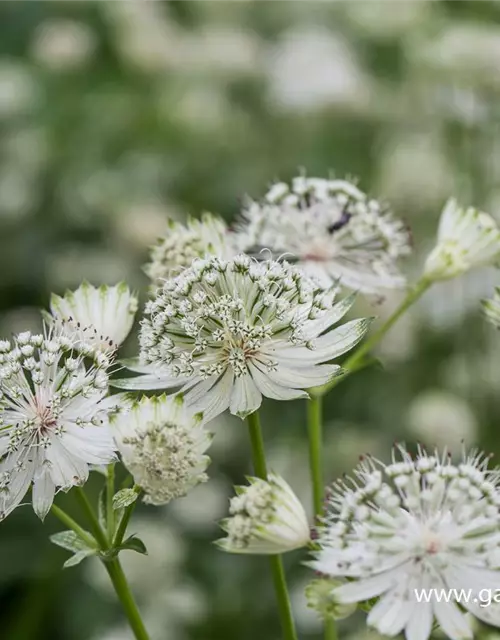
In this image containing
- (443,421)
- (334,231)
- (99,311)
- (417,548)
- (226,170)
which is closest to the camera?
(417,548)

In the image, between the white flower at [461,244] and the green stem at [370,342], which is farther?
the white flower at [461,244]

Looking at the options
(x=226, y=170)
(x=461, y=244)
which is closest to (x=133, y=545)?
(x=461, y=244)

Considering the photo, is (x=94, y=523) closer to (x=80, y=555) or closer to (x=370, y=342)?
(x=80, y=555)

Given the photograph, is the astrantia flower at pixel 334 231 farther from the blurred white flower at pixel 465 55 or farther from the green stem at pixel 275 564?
the blurred white flower at pixel 465 55

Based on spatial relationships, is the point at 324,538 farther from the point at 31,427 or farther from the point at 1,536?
the point at 1,536

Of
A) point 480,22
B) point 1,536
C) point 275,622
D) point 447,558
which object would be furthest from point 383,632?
point 480,22

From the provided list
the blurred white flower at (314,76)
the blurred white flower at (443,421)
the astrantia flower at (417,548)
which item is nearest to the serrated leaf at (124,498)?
the astrantia flower at (417,548)
